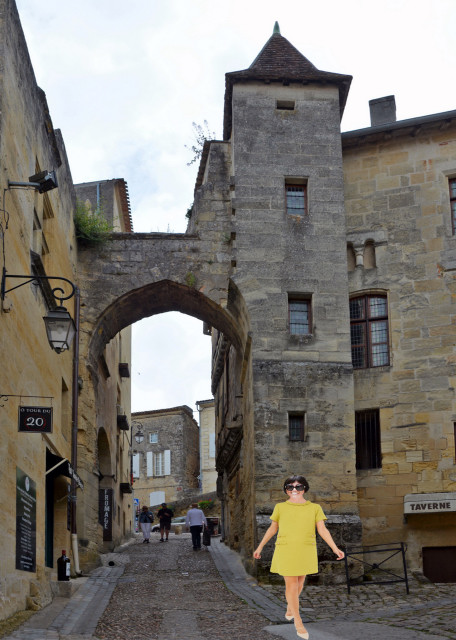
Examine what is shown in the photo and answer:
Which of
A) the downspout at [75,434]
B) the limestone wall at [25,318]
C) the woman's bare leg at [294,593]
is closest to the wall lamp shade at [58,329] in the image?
the limestone wall at [25,318]

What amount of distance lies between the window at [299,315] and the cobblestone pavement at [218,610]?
436 centimetres

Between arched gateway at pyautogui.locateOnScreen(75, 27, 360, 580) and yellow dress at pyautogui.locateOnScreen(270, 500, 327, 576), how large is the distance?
30.7 ft

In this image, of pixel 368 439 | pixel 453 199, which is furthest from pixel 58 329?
pixel 453 199

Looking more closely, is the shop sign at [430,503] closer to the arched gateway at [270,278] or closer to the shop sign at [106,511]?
the arched gateway at [270,278]

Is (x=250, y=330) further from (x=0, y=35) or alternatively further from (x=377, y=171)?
(x=0, y=35)

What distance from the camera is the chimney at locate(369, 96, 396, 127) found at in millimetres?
17828

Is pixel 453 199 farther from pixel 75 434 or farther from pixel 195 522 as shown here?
pixel 195 522

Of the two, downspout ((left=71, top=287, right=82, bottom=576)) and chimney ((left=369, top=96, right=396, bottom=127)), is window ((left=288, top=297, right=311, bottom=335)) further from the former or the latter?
chimney ((left=369, top=96, right=396, bottom=127))

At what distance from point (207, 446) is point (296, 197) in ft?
117

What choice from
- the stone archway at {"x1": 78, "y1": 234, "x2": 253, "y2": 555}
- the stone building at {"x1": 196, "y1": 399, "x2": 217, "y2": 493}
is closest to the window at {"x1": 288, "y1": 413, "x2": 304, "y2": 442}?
the stone archway at {"x1": 78, "y1": 234, "x2": 253, "y2": 555}

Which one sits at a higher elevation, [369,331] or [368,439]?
[369,331]

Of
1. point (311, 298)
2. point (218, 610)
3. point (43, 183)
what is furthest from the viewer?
point (311, 298)

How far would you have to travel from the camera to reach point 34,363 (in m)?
11.3

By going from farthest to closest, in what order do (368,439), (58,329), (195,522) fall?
(195,522), (368,439), (58,329)
